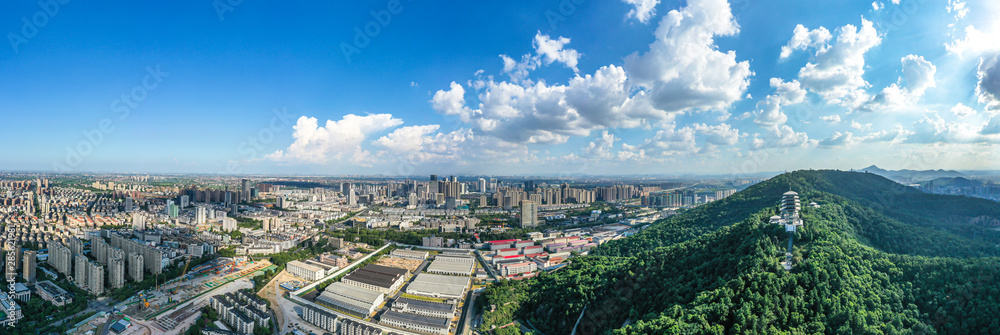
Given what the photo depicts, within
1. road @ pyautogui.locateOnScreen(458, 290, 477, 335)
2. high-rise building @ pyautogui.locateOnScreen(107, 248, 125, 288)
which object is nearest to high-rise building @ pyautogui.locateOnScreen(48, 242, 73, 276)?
high-rise building @ pyautogui.locateOnScreen(107, 248, 125, 288)

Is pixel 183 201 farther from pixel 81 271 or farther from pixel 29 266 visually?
pixel 81 271

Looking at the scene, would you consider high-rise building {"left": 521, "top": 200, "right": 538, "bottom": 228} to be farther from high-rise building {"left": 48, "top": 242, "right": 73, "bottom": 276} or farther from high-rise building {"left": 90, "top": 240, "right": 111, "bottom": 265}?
high-rise building {"left": 48, "top": 242, "right": 73, "bottom": 276}

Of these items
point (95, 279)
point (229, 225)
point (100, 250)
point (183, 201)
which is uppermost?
point (183, 201)

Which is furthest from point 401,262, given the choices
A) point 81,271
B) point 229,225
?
point 229,225

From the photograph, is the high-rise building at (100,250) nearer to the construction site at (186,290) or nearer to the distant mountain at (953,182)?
the construction site at (186,290)

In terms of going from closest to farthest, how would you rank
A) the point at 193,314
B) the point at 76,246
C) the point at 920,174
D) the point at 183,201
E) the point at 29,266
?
the point at 193,314 → the point at 29,266 → the point at 76,246 → the point at 920,174 → the point at 183,201

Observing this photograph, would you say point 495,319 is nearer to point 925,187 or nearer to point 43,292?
point 43,292
